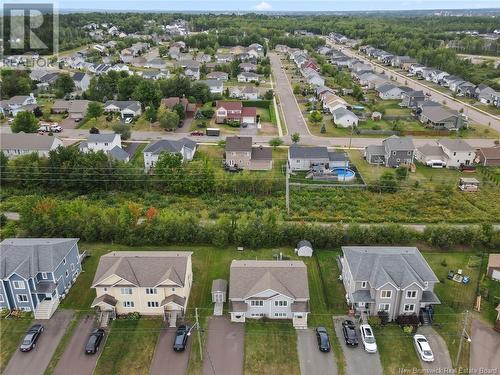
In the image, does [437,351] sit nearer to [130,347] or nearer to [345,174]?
[130,347]

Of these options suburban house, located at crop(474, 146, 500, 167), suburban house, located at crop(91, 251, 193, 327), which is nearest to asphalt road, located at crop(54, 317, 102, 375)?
suburban house, located at crop(91, 251, 193, 327)

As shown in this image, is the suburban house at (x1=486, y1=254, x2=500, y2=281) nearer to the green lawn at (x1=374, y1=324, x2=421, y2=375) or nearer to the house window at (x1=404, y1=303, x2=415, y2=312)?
the house window at (x1=404, y1=303, x2=415, y2=312)

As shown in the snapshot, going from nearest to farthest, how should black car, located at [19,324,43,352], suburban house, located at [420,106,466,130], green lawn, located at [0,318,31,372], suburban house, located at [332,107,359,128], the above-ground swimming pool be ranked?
green lawn, located at [0,318,31,372] → black car, located at [19,324,43,352] → the above-ground swimming pool → suburban house, located at [420,106,466,130] → suburban house, located at [332,107,359,128]

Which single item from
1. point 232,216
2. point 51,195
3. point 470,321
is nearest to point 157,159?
point 51,195

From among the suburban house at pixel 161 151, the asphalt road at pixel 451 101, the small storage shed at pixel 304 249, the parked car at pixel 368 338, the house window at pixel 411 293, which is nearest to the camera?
the parked car at pixel 368 338

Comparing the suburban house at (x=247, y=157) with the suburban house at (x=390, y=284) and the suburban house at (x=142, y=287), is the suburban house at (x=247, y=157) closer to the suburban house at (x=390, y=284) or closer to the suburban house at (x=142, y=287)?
the suburban house at (x=390, y=284)

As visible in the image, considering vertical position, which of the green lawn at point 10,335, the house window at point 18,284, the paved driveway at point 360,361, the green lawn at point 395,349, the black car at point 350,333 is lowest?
the green lawn at point 10,335

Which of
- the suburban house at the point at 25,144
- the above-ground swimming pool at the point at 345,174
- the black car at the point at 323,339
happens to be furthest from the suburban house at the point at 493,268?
the suburban house at the point at 25,144
